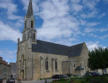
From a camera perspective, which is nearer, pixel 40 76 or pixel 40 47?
pixel 40 76

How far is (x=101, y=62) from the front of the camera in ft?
114

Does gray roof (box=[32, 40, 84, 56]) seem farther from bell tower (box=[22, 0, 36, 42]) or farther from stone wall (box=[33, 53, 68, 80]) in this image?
bell tower (box=[22, 0, 36, 42])

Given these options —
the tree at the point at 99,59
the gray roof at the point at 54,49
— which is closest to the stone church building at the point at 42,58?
the gray roof at the point at 54,49

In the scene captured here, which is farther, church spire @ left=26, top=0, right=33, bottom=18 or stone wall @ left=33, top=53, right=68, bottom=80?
church spire @ left=26, top=0, right=33, bottom=18

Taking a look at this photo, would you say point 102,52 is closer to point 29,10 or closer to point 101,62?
point 101,62

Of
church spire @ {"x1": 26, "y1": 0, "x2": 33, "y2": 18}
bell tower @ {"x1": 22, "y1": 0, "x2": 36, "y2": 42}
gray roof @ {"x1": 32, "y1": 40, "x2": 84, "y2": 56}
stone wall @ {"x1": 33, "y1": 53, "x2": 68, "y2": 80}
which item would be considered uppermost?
church spire @ {"x1": 26, "y1": 0, "x2": 33, "y2": 18}

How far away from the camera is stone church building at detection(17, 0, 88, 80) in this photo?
40.2 m

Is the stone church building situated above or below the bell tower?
below

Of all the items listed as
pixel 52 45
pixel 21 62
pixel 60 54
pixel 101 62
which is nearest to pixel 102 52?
pixel 101 62

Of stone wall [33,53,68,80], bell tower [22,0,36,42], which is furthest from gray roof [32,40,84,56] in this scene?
bell tower [22,0,36,42]

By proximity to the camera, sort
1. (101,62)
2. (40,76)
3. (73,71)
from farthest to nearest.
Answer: (73,71) → (40,76) → (101,62)

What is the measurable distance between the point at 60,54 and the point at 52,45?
4211mm

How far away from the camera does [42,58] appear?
41.7m

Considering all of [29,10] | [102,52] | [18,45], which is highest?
[29,10]
